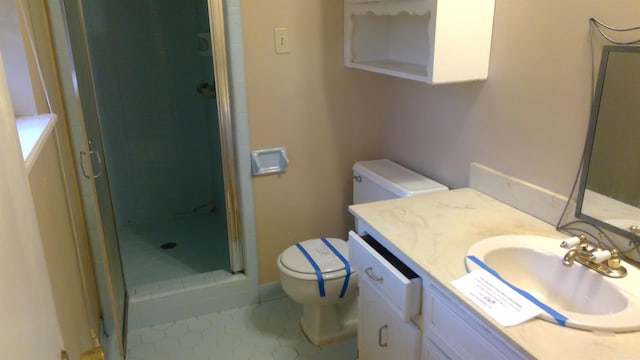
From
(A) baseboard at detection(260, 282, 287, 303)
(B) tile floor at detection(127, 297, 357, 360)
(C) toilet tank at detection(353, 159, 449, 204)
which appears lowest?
(B) tile floor at detection(127, 297, 357, 360)

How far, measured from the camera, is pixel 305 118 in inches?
92.8

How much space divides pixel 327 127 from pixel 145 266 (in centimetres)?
140

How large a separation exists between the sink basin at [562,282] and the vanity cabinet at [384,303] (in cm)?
21

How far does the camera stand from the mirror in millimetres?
1251

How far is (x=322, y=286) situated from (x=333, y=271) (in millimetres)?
80

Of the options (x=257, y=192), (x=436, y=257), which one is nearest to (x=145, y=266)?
(x=257, y=192)

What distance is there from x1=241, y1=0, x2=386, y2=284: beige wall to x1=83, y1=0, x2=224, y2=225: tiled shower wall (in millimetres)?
1065

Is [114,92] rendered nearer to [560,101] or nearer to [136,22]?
[136,22]

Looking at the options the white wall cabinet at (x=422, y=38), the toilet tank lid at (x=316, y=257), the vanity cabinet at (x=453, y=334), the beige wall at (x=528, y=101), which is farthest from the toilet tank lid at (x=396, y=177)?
the vanity cabinet at (x=453, y=334)

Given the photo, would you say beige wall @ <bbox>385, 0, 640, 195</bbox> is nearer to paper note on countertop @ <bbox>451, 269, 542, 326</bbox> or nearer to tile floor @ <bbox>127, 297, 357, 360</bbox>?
paper note on countertop @ <bbox>451, 269, 542, 326</bbox>

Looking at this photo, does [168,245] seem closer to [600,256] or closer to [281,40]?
[281,40]

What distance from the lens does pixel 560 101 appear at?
1.48m

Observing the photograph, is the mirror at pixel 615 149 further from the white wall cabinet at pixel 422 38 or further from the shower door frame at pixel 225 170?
the shower door frame at pixel 225 170

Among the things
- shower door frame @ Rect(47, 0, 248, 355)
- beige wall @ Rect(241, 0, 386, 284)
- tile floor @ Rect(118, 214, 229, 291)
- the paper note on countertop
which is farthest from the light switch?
the paper note on countertop
